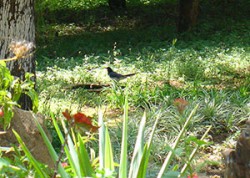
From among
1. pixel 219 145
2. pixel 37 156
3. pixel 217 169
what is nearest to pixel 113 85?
pixel 219 145

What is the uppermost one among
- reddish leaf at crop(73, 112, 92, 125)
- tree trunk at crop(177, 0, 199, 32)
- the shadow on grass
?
reddish leaf at crop(73, 112, 92, 125)

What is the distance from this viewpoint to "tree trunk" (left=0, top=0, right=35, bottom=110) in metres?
6.35

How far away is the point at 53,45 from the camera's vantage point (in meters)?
15.1

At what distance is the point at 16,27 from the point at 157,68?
4305 mm

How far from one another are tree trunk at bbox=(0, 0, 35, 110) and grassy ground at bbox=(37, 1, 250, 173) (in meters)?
0.93

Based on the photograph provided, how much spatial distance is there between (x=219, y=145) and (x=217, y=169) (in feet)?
2.10

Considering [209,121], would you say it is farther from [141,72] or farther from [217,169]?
[141,72]

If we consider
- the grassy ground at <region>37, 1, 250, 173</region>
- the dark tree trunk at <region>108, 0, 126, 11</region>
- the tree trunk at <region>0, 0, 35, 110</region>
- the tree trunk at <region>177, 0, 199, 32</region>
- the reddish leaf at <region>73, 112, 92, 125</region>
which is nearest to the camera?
the reddish leaf at <region>73, 112, 92, 125</region>

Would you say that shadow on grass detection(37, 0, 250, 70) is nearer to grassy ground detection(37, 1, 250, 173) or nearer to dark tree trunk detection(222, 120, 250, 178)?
grassy ground detection(37, 1, 250, 173)

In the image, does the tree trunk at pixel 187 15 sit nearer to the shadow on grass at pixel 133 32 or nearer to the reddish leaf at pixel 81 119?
the shadow on grass at pixel 133 32

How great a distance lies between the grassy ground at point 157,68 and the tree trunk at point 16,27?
930mm

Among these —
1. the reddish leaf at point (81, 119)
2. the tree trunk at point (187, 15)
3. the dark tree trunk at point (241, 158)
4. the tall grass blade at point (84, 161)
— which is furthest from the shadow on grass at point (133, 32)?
the reddish leaf at point (81, 119)

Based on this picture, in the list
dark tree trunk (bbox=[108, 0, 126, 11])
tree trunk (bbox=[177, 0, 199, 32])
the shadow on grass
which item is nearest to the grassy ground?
the shadow on grass

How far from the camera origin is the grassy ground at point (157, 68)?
7.02 meters
